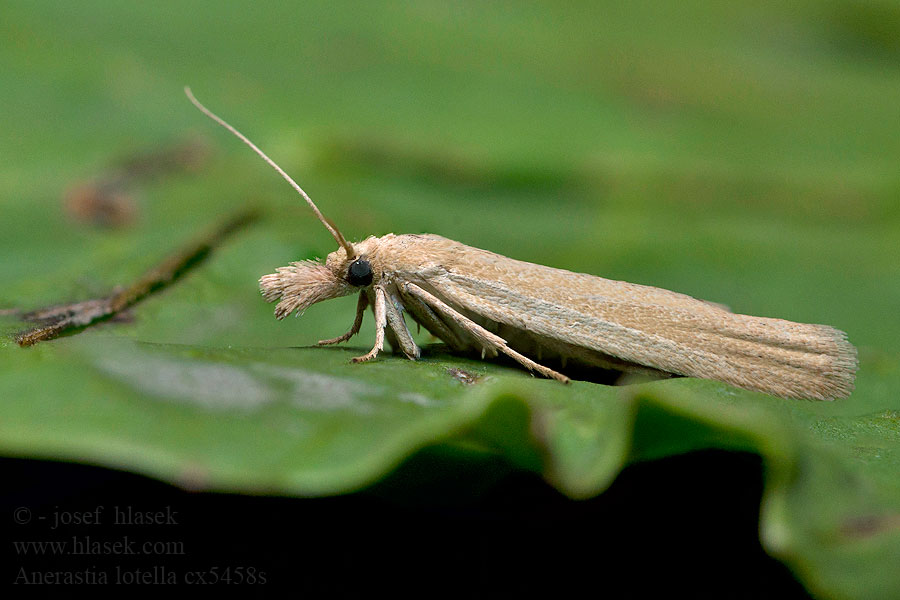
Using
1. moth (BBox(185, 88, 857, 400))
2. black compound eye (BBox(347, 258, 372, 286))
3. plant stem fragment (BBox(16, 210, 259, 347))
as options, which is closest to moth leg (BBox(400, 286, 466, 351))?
moth (BBox(185, 88, 857, 400))

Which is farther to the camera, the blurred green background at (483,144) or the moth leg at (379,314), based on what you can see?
the blurred green background at (483,144)

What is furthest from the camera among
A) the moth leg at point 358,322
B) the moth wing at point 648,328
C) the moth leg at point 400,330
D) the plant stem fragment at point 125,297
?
the moth leg at point 358,322

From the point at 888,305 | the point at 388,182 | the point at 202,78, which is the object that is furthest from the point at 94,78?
the point at 888,305

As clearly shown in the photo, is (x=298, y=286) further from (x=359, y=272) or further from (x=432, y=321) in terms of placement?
(x=432, y=321)

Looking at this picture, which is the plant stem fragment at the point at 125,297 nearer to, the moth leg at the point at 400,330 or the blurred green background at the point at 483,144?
the blurred green background at the point at 483,144

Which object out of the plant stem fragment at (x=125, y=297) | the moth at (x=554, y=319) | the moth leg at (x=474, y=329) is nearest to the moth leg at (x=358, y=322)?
the moth at (x=554, y=319)

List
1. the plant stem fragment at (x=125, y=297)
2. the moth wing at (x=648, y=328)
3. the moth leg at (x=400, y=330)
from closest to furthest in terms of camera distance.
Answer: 1. the plant stem fragment at (x=125, y=297)
2. the moth wing at (x=648, y=328)
3. the moth leg at (x=400, y=330)

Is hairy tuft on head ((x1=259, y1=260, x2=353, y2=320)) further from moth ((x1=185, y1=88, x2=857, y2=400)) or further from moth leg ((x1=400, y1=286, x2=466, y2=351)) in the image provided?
moth leg ((x1=400, y1=286, x2=466, y2=351))
